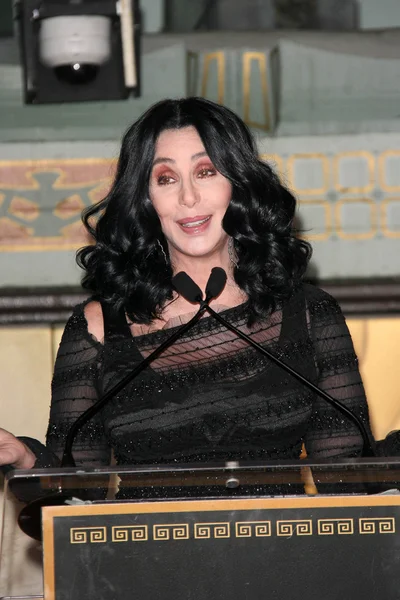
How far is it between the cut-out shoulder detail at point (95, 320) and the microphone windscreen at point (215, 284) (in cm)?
38

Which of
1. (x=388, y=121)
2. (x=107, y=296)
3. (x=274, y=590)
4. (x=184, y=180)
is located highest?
(x=388, y=121)

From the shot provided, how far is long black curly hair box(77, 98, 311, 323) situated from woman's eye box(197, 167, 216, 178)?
3 cm

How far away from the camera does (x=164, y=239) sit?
2.03 m

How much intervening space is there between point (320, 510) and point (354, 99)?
1.91 meters

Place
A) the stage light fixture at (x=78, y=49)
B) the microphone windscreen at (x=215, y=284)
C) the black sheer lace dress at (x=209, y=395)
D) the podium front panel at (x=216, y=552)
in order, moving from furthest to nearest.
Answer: the stage light fixture at (x=78, y=49) < the black sheer lace dress at (x=209, y=395) < the microphone windscreen at (x=215, y=284) < the podium front panel at (x=216, y=552)

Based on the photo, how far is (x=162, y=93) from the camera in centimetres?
291

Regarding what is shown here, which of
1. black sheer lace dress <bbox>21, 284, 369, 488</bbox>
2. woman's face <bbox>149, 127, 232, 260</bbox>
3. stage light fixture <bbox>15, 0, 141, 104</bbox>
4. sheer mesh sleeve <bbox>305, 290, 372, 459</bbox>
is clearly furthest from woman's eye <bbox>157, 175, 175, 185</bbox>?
stage light fixture <bbox>15, 0, 141, 104</bbox>

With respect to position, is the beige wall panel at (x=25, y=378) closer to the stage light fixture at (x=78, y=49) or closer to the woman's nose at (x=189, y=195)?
the stage light fixture at (x=78, y=49)

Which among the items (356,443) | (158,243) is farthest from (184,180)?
(356,443)

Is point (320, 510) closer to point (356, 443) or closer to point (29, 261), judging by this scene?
point (356, 443)

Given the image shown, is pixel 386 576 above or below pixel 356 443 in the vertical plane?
below

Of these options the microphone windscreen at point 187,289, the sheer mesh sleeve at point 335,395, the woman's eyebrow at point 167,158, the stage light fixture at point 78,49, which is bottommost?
the sheer mesh sleeve at point 335,395

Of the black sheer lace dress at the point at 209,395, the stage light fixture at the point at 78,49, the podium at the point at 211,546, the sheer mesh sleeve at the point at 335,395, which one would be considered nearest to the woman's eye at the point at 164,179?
the black sheer lace dress at the point at 209,395

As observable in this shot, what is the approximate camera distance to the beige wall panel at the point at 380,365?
2.85 m
